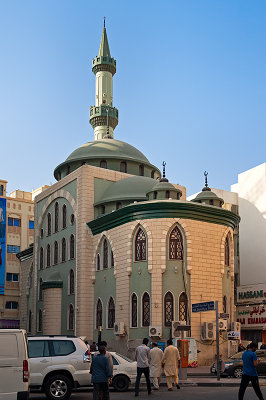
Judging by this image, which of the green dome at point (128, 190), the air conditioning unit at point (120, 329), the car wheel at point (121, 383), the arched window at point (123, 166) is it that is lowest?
the car wheel at point (121, 383)

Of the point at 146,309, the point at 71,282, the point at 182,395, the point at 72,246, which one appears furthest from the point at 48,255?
the point at 182,395

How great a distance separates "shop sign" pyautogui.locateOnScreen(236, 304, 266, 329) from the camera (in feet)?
131

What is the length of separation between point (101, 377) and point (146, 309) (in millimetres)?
18630

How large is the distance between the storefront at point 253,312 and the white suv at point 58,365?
89.2 feet

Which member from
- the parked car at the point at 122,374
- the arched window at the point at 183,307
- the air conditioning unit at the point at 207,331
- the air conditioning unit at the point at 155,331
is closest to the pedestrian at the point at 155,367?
the parked car at the point at 122,374

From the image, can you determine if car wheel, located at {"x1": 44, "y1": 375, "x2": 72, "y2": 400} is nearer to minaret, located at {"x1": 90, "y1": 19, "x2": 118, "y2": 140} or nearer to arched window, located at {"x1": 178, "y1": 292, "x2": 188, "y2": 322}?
arched window, located at {"x1": 178, "y1": 292, "x2": 188, "y2": 322}

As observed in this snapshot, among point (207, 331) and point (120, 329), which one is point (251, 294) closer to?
point (207, 331)

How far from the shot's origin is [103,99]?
52125mm

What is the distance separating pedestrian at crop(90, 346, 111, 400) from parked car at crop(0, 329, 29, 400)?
1.52 meters

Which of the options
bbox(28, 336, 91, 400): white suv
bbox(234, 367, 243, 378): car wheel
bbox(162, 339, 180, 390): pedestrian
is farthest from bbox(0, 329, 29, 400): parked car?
bbox(234, 367, 243, 378): car wheel

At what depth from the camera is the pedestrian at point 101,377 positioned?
1207 cm

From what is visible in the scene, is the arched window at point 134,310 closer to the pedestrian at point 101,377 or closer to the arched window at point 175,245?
the arched window at point 175,245

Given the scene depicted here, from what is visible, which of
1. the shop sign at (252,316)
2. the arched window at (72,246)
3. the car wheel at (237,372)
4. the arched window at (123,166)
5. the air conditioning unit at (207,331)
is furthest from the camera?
the arched window at (123,166)

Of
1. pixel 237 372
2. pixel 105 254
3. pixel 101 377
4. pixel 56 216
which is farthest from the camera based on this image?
pixel 56 216
